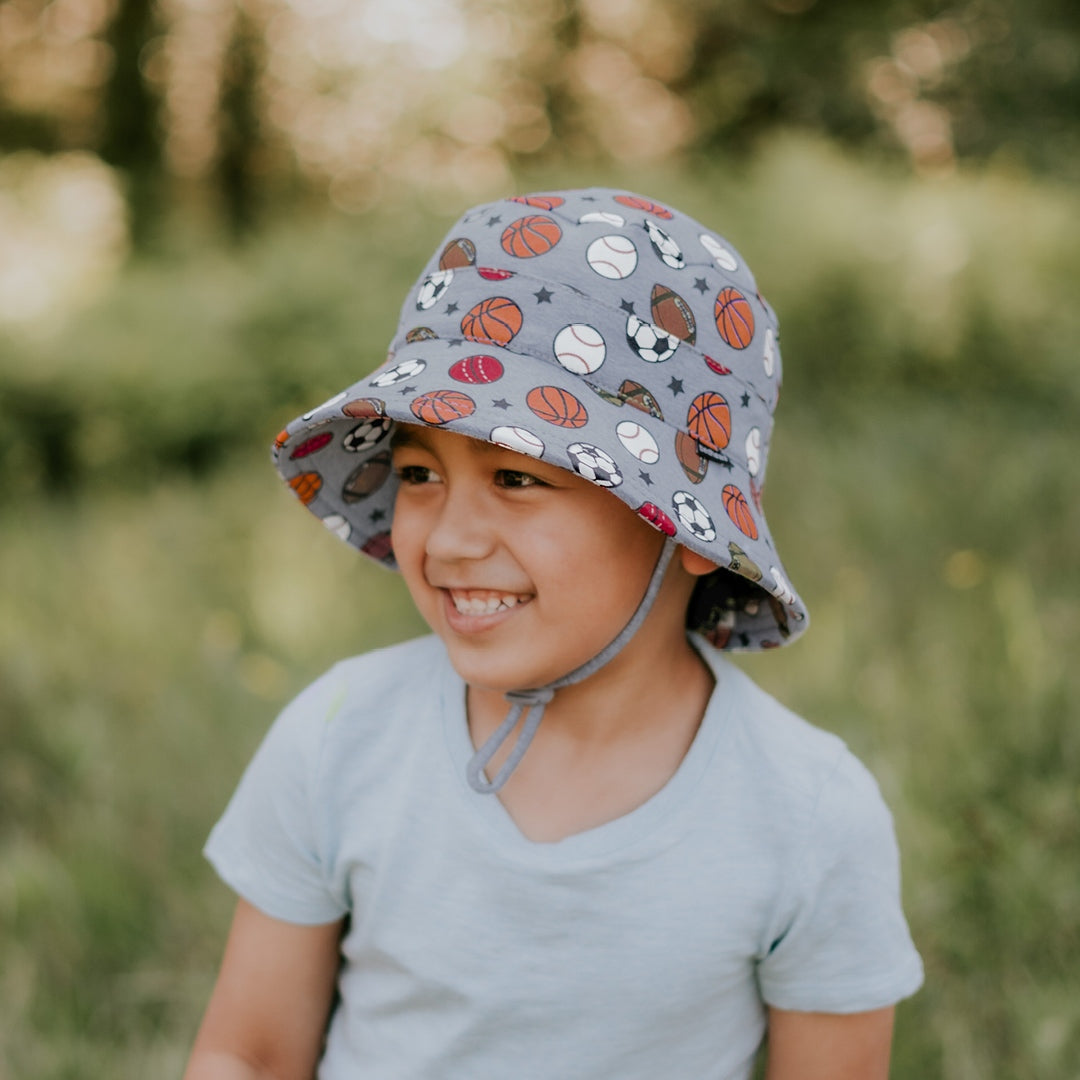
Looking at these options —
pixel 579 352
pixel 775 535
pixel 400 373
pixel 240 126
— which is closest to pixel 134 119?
pixel 240 126

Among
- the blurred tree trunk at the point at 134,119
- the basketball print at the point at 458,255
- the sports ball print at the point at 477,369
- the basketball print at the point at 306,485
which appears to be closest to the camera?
the sports ball print at the point at 477,369

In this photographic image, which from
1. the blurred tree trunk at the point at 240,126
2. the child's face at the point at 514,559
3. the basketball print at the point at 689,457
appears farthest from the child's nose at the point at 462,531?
the blurred tree trunk at the point at 240,126

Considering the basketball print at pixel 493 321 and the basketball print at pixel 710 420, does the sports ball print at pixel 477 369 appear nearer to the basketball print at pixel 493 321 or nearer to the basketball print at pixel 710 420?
the basketball print at pixel 493 321

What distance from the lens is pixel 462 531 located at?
1369 millimetres

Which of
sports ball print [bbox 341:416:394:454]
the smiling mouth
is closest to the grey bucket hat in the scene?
sports ball print [bbox 341:416:394:454]

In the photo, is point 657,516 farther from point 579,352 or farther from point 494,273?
point 494,273

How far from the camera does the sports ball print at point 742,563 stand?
1338 millimetres

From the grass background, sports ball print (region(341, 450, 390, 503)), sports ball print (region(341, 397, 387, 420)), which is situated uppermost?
sports ball print (region(341, 397, 387, 420))

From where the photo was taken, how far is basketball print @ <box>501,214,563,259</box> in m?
1.40

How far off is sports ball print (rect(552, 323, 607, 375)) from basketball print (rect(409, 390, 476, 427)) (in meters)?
0.14

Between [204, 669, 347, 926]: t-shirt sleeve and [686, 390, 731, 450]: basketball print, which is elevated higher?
[686, 390, 731, 450]: basketball print

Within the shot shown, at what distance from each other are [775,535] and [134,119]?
13281 millimetres

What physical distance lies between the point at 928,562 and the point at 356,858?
2.46 meters

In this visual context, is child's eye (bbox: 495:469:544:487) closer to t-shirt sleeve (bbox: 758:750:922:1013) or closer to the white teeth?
the white teeth
